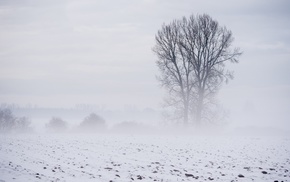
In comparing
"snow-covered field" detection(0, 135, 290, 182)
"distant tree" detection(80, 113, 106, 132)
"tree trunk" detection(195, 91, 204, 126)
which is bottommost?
"snow-covered field" detection(0, 135, 290, 182)

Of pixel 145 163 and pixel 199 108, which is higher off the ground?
pixel 199 108

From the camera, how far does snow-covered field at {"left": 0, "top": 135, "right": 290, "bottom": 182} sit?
1195 centimetres

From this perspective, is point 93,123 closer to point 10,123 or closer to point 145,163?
point 10,123

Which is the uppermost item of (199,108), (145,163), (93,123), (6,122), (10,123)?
(199,108)

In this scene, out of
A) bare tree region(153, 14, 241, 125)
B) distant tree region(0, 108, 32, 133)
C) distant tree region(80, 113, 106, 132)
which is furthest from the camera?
distant tree region(0, 108, 32, 133)

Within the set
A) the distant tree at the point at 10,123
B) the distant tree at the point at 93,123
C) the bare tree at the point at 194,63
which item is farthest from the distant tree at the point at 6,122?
the bare tree at the point at 194,63

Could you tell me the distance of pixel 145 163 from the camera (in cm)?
1501

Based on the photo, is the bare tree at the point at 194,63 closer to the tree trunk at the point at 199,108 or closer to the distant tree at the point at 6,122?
the tree trunk at the point at 199,108

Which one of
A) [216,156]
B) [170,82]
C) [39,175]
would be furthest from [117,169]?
[170,82]

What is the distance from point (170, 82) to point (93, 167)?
2213cm

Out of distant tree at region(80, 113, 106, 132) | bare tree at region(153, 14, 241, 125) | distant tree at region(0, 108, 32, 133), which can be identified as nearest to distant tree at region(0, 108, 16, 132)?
distant tree at region(0, 108, 32, 133)

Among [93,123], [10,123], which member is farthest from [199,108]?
[10,123]

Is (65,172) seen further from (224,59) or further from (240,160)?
(224,59)

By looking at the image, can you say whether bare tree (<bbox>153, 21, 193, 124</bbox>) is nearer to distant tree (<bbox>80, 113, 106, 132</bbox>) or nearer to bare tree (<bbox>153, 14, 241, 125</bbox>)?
bare tree (<bbox>153, 14, 241, 125</bbox>)
